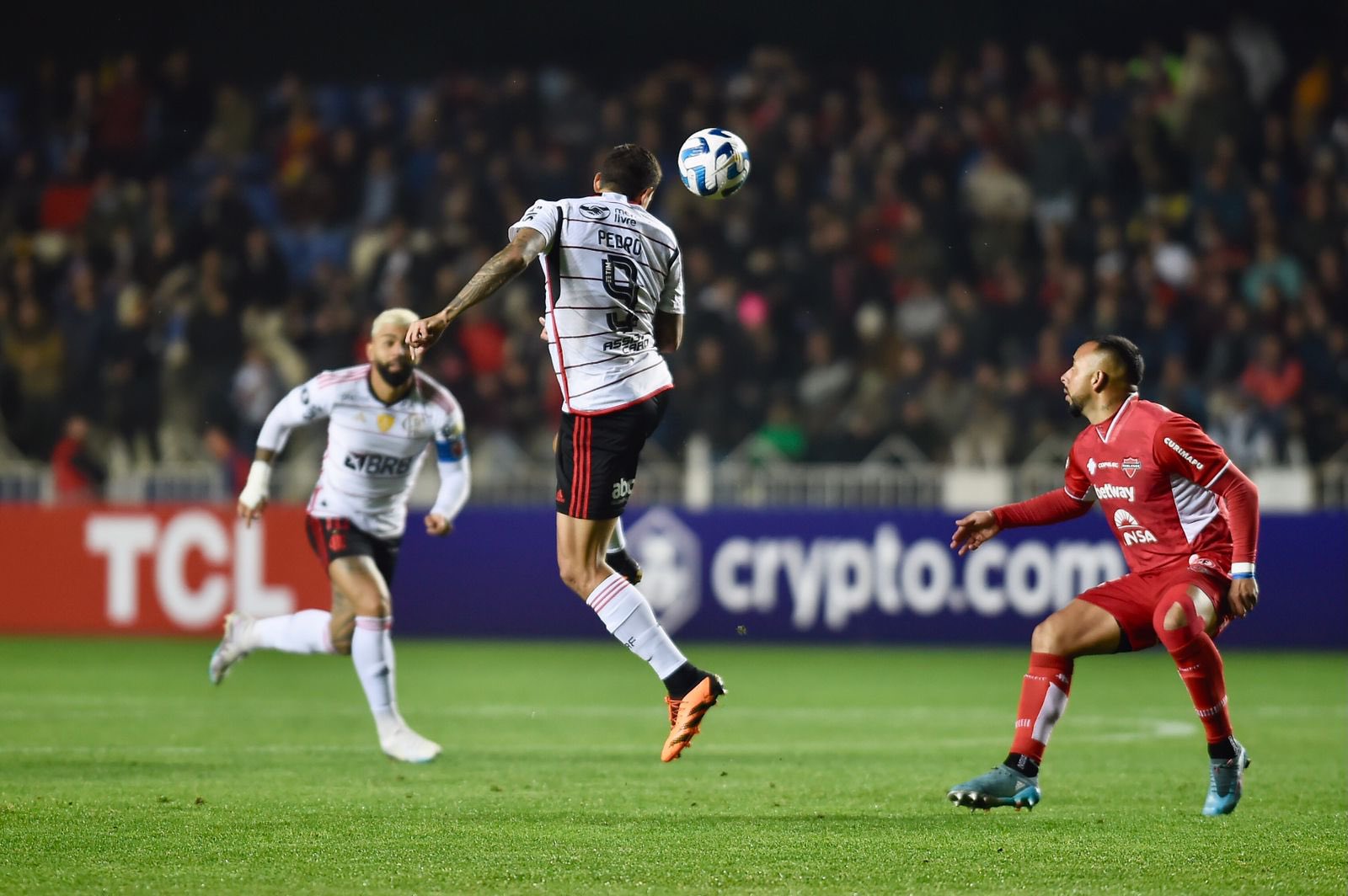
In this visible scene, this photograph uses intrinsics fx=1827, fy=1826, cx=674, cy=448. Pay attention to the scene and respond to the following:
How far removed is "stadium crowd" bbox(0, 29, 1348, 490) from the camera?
639 inches

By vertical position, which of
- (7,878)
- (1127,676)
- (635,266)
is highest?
(635,266)

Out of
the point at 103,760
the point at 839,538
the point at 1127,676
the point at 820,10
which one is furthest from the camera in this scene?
the point at 820,10

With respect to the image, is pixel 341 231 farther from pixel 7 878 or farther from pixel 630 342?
pixel 7 878

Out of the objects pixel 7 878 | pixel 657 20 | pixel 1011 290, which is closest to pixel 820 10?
pixel 657 20

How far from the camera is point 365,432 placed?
359 inches

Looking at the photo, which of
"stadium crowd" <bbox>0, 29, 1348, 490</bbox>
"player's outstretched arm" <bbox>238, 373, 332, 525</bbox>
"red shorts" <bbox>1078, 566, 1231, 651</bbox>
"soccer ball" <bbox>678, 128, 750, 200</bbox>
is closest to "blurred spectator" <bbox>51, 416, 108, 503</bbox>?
"stadium crowd" <bbox>0, 29, 1348, 490</bbox>

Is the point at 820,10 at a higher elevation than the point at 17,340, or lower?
higher

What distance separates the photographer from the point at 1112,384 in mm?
6766

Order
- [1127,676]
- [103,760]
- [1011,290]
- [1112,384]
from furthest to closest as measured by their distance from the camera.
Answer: [1011,290] → [1127,676] → [103,760] → [1112,384]

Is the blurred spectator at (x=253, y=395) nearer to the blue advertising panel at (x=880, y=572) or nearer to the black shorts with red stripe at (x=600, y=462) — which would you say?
the blue advertising panel at (x=880, y=572)

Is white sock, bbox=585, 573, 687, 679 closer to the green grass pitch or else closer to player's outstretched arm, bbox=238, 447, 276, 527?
the green grass pitch

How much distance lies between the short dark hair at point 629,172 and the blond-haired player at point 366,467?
6.65 feet

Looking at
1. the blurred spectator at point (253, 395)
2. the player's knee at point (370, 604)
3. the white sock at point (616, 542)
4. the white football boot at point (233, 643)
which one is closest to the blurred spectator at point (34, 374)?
the blurred spectator at point (253, 395)

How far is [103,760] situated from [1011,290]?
36.3 ft
